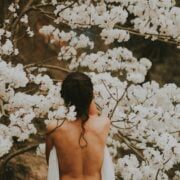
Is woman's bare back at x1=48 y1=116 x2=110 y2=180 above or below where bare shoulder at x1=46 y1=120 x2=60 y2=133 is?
below

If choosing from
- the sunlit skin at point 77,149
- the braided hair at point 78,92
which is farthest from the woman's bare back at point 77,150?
the braided hair at point 78,92

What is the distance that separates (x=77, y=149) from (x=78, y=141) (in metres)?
0.05

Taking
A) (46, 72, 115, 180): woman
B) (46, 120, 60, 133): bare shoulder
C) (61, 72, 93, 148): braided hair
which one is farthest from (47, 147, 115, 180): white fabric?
(61, 72, 93, 148): braided hair

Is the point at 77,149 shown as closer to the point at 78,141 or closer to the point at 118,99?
the point at 78,141

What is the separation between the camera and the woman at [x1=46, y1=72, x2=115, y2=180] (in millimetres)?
2818

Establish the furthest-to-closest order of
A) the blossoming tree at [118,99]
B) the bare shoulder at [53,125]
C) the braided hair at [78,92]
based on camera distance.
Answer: the blossoming tree at [118,99] < the bare shoulder at [53,125] < the braided hair at [78,92]

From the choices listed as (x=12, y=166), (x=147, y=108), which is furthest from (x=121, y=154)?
(x=147, y=108)

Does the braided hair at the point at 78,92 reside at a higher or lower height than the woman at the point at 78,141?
higher

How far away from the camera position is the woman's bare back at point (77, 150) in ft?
9.47

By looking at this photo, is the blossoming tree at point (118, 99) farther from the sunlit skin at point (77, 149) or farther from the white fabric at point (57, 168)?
the white fabric at point (57, 168)

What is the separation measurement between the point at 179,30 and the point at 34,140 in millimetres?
3107

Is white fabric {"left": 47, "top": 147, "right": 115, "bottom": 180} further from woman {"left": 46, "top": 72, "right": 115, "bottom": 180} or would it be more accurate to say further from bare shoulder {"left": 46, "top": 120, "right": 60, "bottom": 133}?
bare shoulder {"left": 46, "top": 120, "right": 60, "bottom": 133}

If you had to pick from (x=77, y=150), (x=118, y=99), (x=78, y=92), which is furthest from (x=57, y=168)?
(x=118, y=99)

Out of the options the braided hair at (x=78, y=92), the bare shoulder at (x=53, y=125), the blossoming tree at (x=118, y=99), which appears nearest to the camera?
the braided hair at (x=78, y=92)
